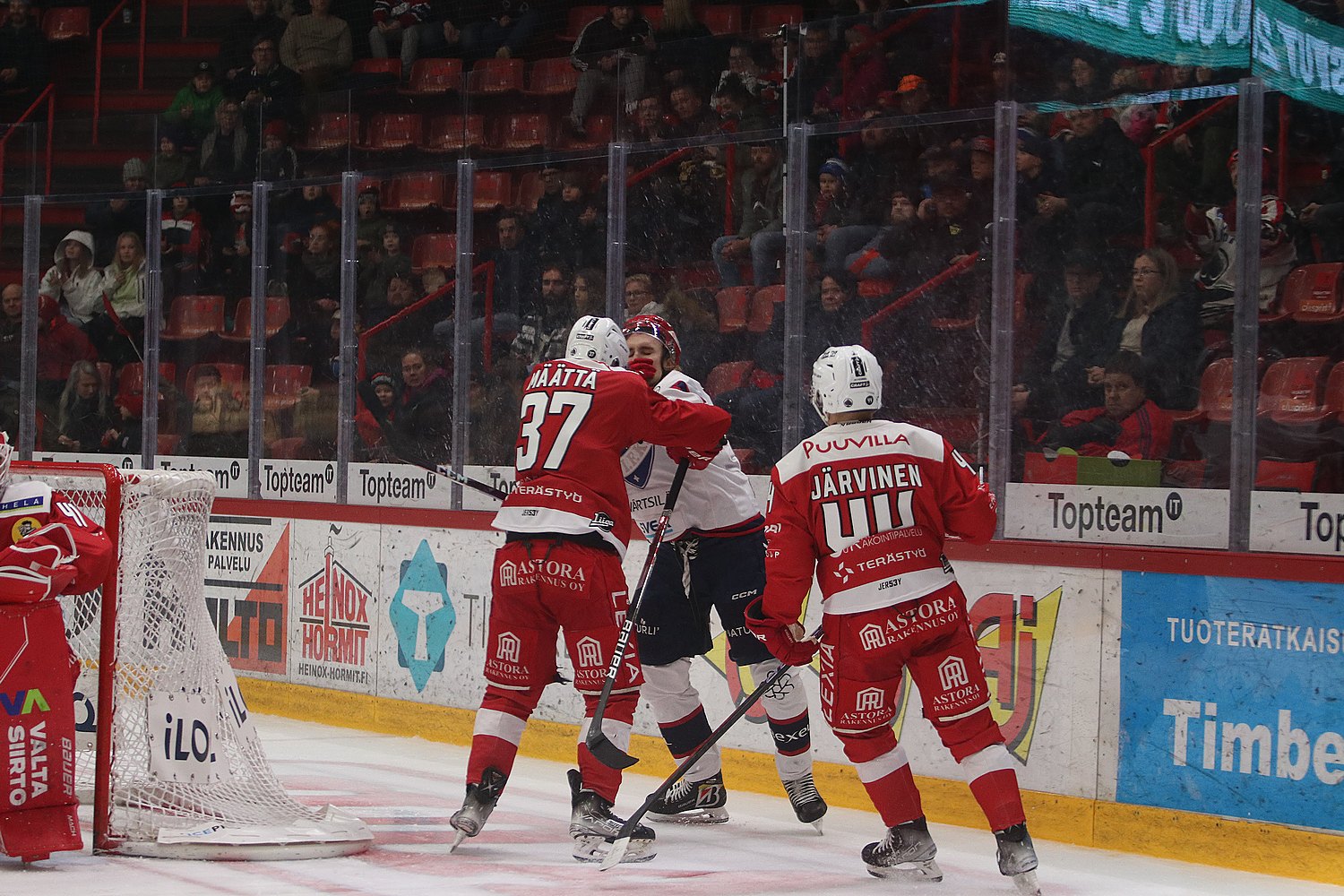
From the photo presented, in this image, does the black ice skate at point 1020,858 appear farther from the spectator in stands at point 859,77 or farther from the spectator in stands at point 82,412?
the spectator in stands at point 82,412

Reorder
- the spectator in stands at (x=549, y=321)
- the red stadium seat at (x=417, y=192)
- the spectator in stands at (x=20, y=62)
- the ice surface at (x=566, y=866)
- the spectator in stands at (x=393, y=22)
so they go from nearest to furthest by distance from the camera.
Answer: the ice surface at (x=566, y=866) < the spectator in stands at (x=549, y=321) < the red stadium seat at (x=417, y=192) < the spectator in stands at (x=393, y=22) < the spectator in stands at (x=20, y=62)

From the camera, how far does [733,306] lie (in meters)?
6.48

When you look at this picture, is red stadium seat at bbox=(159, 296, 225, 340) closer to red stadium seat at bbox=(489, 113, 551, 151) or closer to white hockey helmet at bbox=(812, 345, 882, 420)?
red stadium seat at bbox=(489, 113, 551, 151)

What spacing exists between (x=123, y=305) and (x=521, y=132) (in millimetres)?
2920

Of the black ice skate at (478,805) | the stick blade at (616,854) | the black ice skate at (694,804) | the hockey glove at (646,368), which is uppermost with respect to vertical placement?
the hockey glove at (646,368)

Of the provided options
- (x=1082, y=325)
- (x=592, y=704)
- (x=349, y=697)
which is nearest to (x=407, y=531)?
(x=349, y=697)

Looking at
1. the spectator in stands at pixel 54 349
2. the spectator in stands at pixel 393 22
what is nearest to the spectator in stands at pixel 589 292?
the spectator in stands at pixel 54 349

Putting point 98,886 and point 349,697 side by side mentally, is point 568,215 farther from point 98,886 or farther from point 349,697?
point 98,886

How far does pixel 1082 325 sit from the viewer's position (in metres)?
5.49

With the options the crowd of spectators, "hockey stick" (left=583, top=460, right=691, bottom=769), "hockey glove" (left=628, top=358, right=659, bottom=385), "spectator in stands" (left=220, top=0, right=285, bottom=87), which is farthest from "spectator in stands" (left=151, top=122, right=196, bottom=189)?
"hockey stick" (left=583, top=460, right=691, bottom=769)

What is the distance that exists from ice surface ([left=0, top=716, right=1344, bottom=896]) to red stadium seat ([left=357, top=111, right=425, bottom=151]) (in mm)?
3135

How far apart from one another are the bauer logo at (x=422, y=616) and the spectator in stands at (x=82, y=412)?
7.97 feet

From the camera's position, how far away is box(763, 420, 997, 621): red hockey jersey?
462 cm

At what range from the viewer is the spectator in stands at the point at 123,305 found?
8.85 metres
